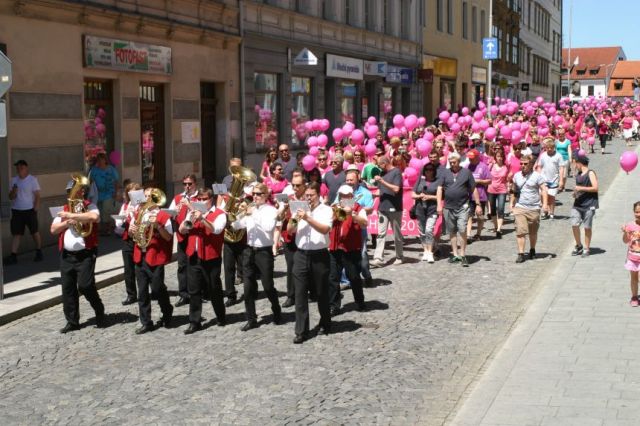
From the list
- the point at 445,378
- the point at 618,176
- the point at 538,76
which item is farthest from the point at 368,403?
the point at 538,76

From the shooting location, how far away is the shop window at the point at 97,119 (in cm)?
1780

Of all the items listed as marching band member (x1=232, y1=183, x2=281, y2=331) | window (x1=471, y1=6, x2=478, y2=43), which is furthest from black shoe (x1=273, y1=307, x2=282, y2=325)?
window (x1=471, y1=6, x2=478, y2=43)

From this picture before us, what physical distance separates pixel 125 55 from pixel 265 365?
11384 millimetres

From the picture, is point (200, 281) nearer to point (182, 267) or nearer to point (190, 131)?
point (182, 267)

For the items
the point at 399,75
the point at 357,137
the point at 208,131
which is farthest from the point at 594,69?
the point at 357,137

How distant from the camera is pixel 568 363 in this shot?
8406 mm

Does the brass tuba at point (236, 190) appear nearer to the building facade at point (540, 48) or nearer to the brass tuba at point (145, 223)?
the brass tuba at point (145, 223)

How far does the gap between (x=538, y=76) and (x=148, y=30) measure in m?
63.1

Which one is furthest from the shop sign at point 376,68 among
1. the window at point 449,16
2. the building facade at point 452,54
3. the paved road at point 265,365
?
the paved road at point 265,365

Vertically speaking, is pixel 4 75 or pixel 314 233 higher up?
pixel 4 75

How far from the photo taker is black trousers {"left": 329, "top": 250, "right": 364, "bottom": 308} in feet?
35.9

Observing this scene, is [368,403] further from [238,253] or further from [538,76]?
[538,76]

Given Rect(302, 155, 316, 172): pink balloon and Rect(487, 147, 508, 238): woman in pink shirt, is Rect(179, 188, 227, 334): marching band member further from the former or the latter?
Rect(487, 147, 508, 238): woman in pink shirt

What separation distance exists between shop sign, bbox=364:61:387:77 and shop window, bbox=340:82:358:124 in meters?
1.06
